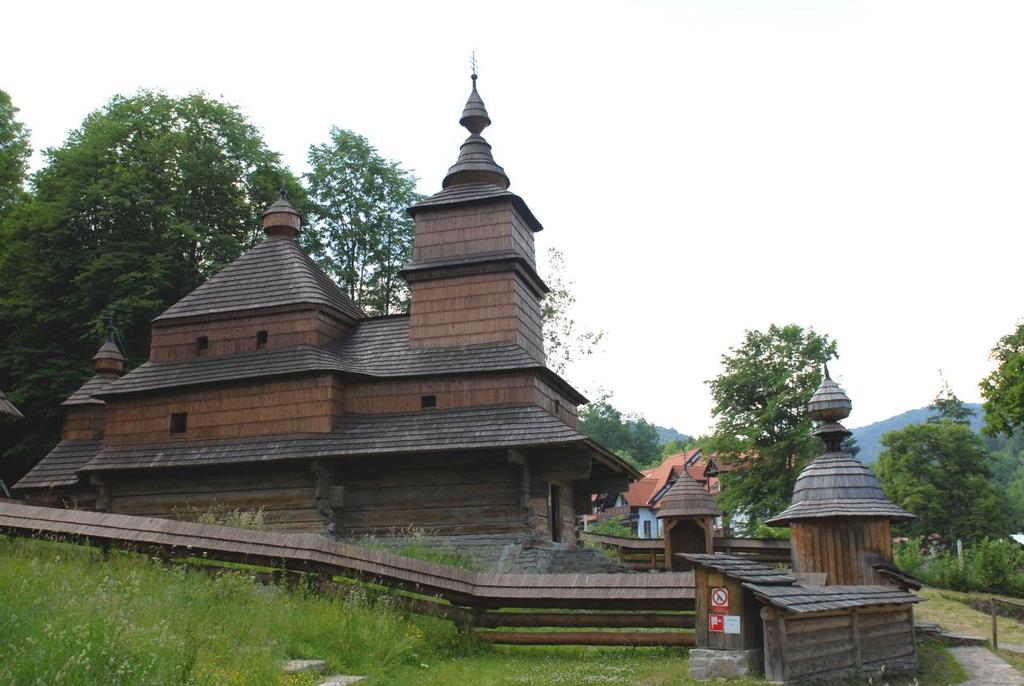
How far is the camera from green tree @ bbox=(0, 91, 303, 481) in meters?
29.7

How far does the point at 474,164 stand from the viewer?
23.1 meters

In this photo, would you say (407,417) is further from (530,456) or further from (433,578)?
(433,578)

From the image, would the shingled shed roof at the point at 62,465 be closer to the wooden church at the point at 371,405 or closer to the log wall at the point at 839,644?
the wooden church at the point at 371,405

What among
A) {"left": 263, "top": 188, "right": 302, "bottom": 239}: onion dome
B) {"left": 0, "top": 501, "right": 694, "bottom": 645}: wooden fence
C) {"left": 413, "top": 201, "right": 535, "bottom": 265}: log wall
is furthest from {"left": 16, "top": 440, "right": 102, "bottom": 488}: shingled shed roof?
{"left": 0, "top": 501, "right": 694, "bottom": 645}: wooden fence

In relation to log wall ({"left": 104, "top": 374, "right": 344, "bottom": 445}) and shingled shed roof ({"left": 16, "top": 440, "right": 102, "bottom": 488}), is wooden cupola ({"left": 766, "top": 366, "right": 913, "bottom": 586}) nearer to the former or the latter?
log wall ({"left": 104, "top": 374, "right": 344, "bottom": 445})

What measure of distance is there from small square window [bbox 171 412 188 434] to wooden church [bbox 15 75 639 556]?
0.11 feet

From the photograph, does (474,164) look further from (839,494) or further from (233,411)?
(839,494)

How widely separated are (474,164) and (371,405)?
6946 mm

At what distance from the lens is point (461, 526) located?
18.9m

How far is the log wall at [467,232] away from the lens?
70.7ft

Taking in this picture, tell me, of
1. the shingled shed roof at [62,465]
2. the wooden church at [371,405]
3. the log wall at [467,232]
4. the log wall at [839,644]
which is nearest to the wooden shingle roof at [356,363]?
the wooden church at [371,405]

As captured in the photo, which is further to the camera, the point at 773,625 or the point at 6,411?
the point at 6,411

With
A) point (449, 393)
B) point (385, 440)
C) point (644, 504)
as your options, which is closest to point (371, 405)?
point (385, 440)

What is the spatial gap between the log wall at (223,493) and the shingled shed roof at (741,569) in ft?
35.5
